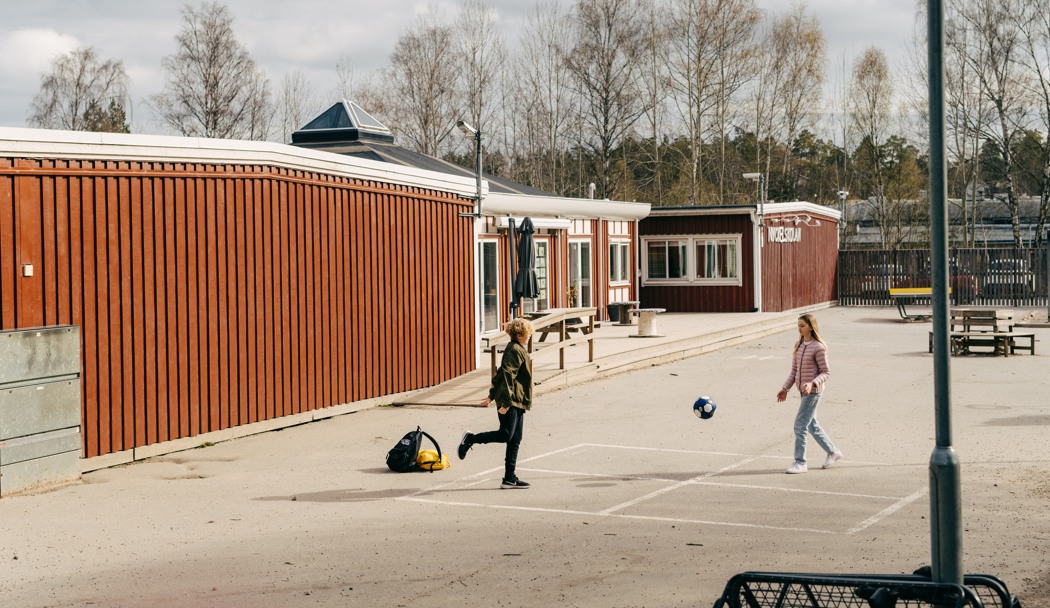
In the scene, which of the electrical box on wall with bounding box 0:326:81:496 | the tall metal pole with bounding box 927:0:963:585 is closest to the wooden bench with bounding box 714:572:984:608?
the tall metal pole with bounding box 927:0:963:585

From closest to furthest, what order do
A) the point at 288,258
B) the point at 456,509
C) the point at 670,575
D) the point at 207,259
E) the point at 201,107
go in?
the point at 670,575
the point at 456,509
the point at 207,259
the point at 288,258
the point at 201,107

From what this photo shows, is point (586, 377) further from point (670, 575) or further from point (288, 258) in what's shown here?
point (670, 575)

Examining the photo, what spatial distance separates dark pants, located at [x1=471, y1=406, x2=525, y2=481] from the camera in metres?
11.1

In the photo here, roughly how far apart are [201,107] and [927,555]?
51.2 metres

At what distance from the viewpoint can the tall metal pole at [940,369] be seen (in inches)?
239

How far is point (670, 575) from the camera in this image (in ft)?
25.7

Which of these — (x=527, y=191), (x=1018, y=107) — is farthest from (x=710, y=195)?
(x=527, y=191)

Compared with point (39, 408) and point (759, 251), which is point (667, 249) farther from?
point (39, 408)

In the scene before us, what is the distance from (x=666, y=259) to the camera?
122 ft

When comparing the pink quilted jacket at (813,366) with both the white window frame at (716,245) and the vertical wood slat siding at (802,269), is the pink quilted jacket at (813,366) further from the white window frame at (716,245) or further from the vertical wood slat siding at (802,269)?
the vertical wood slat siding at (802,269)

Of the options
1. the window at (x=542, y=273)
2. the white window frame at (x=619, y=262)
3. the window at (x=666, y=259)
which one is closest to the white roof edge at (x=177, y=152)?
the window at (x=542, y=273)

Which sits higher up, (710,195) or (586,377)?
(710,195)

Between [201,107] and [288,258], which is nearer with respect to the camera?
[288,258]

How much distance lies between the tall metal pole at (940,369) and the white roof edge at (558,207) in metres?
15.9
